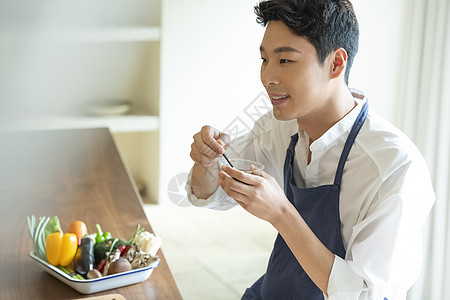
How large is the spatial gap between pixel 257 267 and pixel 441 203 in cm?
108

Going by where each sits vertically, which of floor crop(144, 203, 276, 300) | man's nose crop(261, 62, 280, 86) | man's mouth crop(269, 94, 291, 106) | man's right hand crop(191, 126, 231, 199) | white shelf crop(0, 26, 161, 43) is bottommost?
floor crop(144, 203, 276, 300)

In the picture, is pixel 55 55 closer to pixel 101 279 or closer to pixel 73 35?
pixel 73 35

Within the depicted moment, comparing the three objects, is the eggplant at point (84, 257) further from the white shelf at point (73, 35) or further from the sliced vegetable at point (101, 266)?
the white shelf at point (73, 35)

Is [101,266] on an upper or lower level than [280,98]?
lower

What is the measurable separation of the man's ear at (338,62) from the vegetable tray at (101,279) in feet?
1.85

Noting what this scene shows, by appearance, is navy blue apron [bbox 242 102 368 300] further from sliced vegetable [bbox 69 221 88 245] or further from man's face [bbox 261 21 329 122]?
sliced vegetable [bbox 69 221 88 245]

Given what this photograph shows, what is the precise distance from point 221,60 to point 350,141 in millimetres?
2154

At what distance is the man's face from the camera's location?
1146mm

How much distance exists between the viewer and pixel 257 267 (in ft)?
9.36

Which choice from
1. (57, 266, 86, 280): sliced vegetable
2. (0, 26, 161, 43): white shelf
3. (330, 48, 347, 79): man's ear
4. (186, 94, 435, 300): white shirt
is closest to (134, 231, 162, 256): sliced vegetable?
(57, 266, 86, 280): sliced vegetable

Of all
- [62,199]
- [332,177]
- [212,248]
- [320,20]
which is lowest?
[212,248]

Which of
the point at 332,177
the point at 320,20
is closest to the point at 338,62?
the point at 320,20

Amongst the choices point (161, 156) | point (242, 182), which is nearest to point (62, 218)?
point (242, 182)

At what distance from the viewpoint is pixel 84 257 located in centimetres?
119
